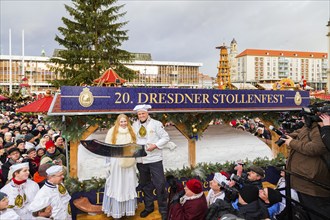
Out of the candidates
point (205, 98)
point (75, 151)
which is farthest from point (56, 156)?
point (205, 98)

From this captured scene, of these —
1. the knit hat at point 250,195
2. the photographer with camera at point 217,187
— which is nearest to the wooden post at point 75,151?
the photographer with camera at point 217,187

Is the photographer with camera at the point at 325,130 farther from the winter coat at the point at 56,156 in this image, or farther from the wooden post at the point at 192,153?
the winter coat at the point at 56,156

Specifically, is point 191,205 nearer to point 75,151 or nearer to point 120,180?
point 120,180

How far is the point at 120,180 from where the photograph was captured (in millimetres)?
4602

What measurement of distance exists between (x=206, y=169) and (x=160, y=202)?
Answer: 1.69 m

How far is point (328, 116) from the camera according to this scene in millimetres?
3215

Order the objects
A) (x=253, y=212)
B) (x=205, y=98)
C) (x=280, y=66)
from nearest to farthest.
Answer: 1. (x=253, y=212)
2. (x=205, y=98)
3. (x=280, y=66)

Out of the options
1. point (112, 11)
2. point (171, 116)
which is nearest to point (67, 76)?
point (112, 11)

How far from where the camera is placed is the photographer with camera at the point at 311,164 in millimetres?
3465

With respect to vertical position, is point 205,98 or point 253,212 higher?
point 205,98

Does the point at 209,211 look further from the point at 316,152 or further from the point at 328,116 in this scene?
the point at 328,116

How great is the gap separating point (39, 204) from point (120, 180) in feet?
4.95

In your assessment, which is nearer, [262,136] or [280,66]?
[262,136]

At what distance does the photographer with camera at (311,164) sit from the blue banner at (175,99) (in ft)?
7.77
